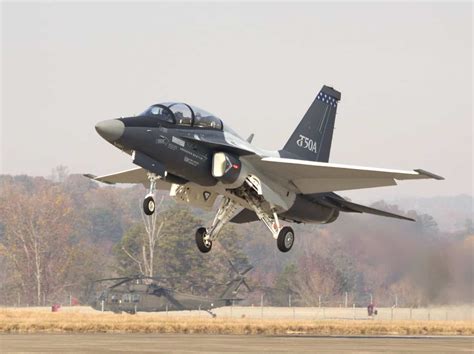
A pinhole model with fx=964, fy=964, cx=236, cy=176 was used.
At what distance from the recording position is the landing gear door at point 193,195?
113 ft

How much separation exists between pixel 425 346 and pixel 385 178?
7355mm

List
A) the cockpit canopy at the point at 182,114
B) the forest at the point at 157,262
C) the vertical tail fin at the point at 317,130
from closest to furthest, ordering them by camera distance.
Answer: the cockpit canopy at the point at 182,114, the vertical tail fin at the point at 317,130, the forest at the point at 157,262

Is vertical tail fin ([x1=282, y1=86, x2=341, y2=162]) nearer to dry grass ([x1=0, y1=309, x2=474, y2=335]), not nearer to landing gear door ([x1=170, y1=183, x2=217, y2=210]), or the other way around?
landing gear door ([x1=170, y1=183, x2=217, y2=210])

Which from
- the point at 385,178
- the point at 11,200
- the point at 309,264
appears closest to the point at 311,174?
the point at 385,178

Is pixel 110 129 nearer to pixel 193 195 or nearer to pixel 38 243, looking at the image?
pixel 193 195

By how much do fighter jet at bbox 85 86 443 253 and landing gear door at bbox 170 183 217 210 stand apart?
35 millimetres

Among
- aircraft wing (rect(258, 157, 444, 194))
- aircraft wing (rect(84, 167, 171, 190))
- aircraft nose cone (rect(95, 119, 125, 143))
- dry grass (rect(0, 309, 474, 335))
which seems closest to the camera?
aircraft nose cone (rect(95, 119, 125, 143))

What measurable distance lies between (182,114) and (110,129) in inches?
116

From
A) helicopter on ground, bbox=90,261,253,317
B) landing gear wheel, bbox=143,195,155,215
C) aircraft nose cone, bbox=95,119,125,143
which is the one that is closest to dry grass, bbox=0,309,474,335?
landing gear wheel, bbox=143,195,155,215

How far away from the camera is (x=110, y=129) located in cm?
2923

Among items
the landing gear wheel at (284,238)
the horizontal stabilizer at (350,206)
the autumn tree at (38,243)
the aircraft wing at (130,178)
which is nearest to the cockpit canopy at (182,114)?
the landing gear wheel at (284,238)

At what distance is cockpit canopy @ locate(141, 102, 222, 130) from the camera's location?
30.8 m

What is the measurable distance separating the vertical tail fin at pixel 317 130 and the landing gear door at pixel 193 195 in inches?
178

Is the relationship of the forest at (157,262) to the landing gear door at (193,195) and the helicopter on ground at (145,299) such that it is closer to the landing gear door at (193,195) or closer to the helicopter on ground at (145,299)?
the helicopter on ground at (145,299)
